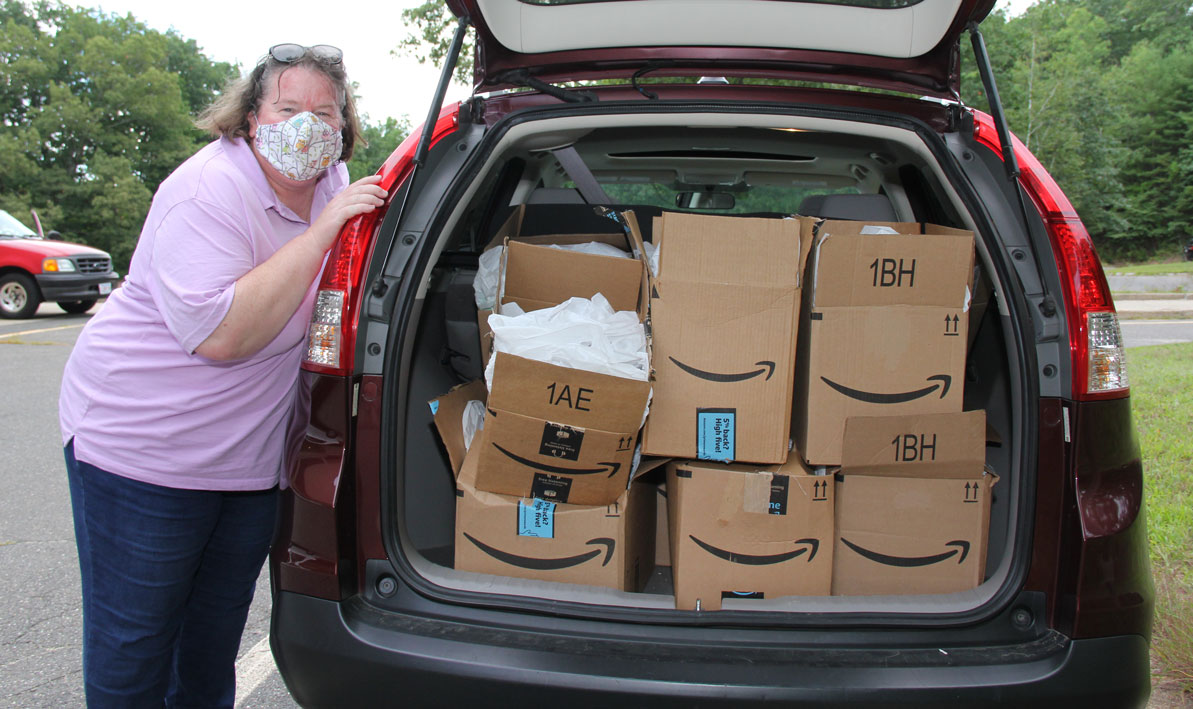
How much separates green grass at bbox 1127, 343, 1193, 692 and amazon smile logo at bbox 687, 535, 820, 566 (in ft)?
4.47

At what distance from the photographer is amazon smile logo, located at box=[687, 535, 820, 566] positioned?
1718 millimetres

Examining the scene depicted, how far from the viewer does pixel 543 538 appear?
5.75 feet

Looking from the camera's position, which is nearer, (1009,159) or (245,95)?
(1009,159)

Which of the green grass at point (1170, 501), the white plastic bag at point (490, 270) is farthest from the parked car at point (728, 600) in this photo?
the green grass at point (1170, 501)

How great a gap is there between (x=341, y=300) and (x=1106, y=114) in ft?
114

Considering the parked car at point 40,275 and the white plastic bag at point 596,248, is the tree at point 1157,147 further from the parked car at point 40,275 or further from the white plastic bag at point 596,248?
the white plastic bag at point 596,248

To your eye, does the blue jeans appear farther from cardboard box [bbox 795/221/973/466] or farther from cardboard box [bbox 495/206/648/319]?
cardboard box [bbox 795/221/973/466]

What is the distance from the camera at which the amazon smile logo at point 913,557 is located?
173 cm

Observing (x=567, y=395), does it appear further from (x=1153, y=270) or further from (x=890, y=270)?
(x=1153, y=270)

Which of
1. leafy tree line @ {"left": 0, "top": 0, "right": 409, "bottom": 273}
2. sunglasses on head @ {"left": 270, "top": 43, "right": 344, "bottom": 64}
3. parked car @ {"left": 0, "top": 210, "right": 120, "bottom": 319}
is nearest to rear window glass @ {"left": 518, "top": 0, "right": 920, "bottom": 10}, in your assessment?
sunglasses on head @ {"left": 270, "top": 43, "right": 344, "bottom": 64}

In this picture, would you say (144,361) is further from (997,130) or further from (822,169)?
(822,169)

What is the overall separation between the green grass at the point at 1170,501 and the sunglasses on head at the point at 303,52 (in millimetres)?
2819

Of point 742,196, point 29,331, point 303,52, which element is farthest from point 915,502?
point 29,331

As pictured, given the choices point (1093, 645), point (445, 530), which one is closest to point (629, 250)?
point (445, 530)
